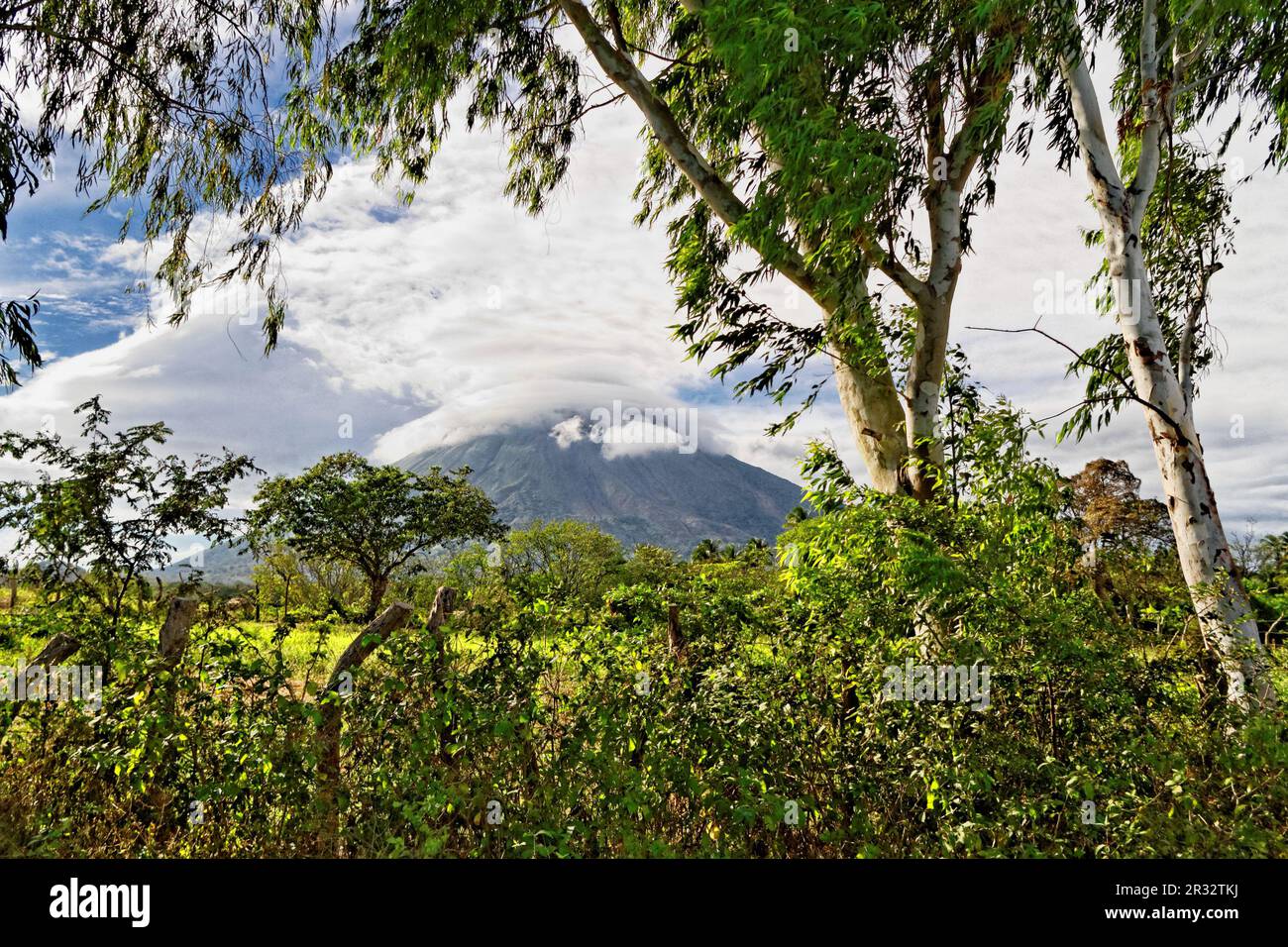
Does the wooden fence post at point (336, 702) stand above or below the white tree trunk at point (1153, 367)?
below

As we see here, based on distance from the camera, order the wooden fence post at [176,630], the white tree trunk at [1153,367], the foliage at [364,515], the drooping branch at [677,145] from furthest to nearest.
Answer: the foliage at [364,515]
the drooping branch at [677,145]
the white tree trunk at [1153,367]
the wooden fence post at [176,630]

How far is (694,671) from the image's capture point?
350 cm

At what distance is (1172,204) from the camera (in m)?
7.54

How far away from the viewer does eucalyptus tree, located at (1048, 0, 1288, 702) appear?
5070 mm

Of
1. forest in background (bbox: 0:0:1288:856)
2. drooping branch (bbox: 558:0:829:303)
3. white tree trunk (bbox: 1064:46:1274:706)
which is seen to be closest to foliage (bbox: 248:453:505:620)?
forest in background (bbox: 0:0:1288:856)

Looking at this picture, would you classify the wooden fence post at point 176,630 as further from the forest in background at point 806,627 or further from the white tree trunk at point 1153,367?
the white tree trunk at point 1153,367

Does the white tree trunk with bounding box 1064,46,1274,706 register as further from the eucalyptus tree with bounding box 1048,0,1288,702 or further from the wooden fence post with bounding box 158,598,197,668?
the wooden fence post with bounding box 158,598,197,668

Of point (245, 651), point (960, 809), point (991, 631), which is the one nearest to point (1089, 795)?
point (960, 809)

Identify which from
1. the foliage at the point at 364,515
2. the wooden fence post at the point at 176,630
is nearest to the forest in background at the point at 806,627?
the wooden fence post at the point at 176,630

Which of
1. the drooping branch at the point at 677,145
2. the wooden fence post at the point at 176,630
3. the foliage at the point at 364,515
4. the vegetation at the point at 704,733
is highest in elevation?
the drooping branch at the point at 677,145

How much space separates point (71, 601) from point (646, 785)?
12.7ft

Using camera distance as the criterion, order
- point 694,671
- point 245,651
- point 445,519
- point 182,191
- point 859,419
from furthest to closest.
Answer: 1. point 445,519
2. point 182,191
3. point 859,419
4. point 694,671
5. point 245,651

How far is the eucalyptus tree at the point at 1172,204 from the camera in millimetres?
5070
